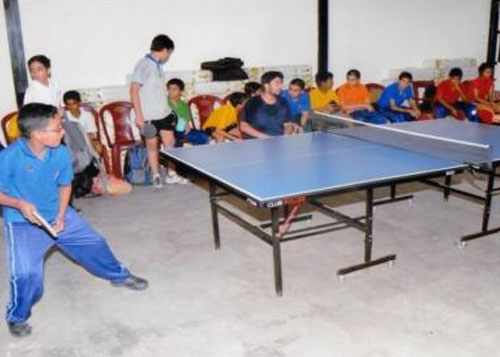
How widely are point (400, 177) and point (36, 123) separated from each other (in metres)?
2.17

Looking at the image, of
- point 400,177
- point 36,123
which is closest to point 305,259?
point 400,177

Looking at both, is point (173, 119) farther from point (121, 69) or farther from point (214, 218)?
point (214, 218)

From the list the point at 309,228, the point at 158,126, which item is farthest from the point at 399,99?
the point at 309,228

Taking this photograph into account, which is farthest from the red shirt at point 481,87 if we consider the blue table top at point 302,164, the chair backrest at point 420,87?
the blue table top at point 302,164

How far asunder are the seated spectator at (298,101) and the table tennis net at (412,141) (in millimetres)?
1125

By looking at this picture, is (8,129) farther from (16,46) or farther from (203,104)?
(203,104)

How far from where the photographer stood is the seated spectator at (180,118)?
657 centimetres

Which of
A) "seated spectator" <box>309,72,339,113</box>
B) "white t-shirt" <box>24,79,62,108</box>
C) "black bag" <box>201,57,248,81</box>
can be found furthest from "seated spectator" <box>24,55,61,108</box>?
"seated spectator" <box>309,72,339,113</box>

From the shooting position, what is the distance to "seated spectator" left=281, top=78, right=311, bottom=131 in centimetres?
680

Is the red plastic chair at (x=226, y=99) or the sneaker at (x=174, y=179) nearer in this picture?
the sneaker at (x=174, y=179)

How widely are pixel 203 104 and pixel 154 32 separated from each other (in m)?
1.12

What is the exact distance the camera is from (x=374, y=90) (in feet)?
28.0

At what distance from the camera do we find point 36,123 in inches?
117

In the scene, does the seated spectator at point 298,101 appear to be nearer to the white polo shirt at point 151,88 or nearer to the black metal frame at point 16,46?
the white polo shirt at point 151,88
